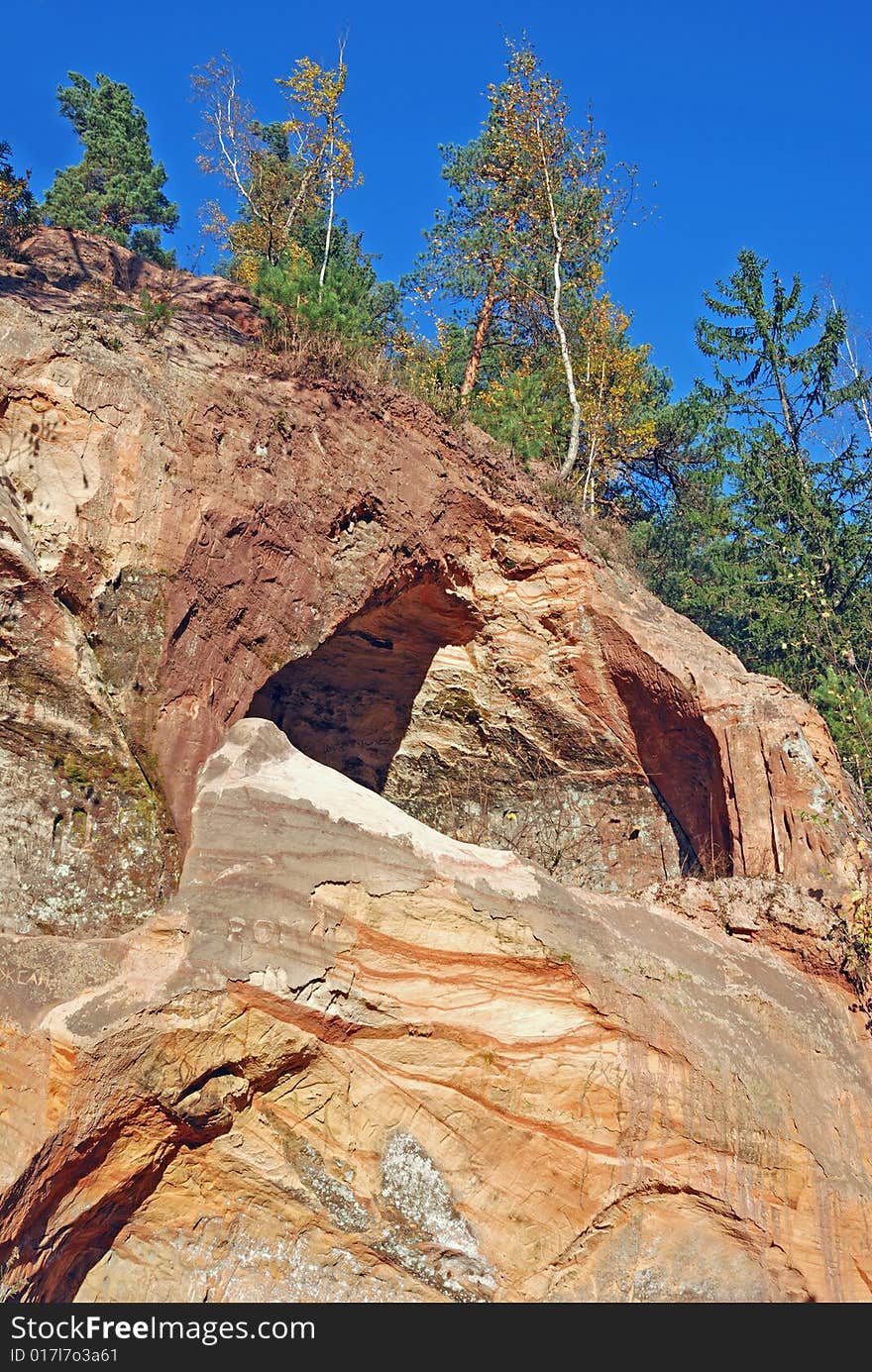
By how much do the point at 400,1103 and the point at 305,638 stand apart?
159 inches

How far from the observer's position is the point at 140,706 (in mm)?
7406

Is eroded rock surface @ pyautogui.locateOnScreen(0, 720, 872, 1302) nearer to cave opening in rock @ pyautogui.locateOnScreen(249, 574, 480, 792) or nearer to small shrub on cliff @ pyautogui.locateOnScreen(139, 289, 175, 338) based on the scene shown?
cave opening in rock @ pyautogui.locateOnScreen(249, 574, 480, 792)

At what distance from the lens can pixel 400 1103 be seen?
6.89 meters

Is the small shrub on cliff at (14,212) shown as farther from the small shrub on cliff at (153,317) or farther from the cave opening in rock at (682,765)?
the cave opening in rock at (682,765)

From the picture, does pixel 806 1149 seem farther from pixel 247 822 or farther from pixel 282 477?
pixel 282 477

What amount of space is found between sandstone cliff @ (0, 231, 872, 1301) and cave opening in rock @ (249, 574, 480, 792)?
6.28 feet

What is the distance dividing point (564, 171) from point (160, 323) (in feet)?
34.6

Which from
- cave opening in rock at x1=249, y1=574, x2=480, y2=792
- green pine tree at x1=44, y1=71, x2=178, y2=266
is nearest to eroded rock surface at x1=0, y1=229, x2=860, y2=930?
cave opening in rock at x1=249, y1=574, x2=480, y2=792

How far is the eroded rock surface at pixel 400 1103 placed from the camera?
21.1ft

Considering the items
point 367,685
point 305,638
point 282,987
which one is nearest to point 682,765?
point 367,685

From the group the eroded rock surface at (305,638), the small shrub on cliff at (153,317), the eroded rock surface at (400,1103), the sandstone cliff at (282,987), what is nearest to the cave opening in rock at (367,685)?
the eroded rock surface at (305,638)

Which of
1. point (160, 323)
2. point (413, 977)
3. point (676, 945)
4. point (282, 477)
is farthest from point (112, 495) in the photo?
point (676, 945)

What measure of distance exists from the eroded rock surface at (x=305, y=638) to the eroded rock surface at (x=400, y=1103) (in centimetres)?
82

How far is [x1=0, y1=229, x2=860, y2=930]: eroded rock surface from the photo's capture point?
703cm
